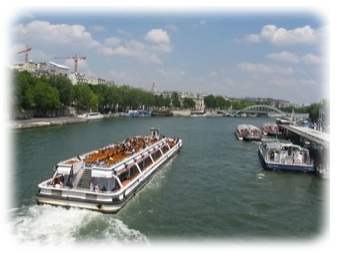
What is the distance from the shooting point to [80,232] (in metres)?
14.0

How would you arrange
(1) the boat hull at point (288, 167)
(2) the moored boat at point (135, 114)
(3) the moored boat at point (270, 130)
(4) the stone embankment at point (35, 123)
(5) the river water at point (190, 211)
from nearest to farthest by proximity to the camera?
(5) the river water at point (190, 211), (1) the boat hull at point (288, 167), (4) the stone embankment at point (35, 123), (3) the moored boat at point (270, 130), (2) the moored boat at point (135, 114)

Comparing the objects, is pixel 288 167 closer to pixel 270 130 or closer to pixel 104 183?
pixel 104 183

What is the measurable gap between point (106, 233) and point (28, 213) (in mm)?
3891

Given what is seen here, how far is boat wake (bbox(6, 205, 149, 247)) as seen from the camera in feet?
43.8

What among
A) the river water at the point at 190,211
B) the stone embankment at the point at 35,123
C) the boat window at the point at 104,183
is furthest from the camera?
the stone embankment at the point at 35,123

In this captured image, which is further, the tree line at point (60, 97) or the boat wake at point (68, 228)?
the tree line at point (60, 97)

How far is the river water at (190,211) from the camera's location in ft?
46.8

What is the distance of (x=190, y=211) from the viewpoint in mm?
17453

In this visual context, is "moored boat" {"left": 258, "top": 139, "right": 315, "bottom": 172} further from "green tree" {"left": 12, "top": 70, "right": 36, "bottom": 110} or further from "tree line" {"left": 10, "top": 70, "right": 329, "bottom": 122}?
"green tree" {"left": 12, "top": 70, "right": 36, "bottom": 110}

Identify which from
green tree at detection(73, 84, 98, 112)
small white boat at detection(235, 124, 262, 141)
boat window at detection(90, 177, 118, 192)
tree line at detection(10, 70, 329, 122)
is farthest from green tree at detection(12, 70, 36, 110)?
boat window at detection(90, 177, 118, 192)

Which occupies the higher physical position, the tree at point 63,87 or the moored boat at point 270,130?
the tree at point 63,87

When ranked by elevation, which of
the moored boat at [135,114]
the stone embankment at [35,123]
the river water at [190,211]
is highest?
the moored boat at [135,114]

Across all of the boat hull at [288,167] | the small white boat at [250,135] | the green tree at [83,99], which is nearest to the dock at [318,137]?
the boat hull at [288,167]

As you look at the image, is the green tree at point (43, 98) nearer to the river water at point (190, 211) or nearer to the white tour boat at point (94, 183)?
the river water at point (190, 211)
